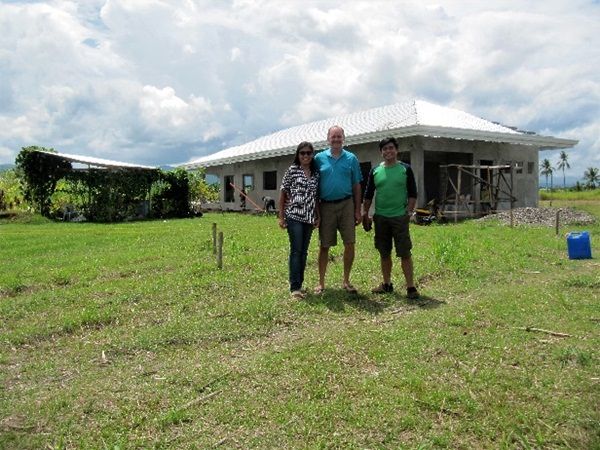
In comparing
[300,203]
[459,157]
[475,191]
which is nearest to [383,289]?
[300,203]

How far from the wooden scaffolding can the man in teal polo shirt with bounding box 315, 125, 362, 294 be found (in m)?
11.5

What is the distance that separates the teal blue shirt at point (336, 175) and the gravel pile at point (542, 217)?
10775 millimetres

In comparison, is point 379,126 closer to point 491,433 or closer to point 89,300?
point 89,300

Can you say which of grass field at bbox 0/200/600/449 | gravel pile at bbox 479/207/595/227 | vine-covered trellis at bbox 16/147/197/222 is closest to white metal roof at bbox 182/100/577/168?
gravel pile at bbox 479/207/595/227

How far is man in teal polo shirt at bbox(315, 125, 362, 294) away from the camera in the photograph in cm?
612

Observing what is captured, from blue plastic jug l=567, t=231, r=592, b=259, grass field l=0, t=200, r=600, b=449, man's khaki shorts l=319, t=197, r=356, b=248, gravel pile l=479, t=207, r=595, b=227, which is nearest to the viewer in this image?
grass field l=0, t=200, r=600, b=449

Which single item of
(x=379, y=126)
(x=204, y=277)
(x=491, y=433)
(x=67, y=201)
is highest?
(x=379, y=126)

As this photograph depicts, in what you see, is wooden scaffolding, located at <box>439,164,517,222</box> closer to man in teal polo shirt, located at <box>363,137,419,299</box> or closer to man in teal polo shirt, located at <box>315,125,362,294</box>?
man in teal polo shirt, located at <box>363,137,419,299</box>

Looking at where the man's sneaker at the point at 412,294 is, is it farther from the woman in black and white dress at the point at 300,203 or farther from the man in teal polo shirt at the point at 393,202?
the woman in black and white dress at the point at 300,203

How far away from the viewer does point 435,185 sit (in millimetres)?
21219

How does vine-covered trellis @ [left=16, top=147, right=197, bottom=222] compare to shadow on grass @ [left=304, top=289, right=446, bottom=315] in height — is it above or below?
above

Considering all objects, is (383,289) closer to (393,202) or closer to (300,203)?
(393,202)

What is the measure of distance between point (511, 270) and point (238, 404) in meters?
5.62

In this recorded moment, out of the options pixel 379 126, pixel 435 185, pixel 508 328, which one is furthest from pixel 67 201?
pixel 508 328
